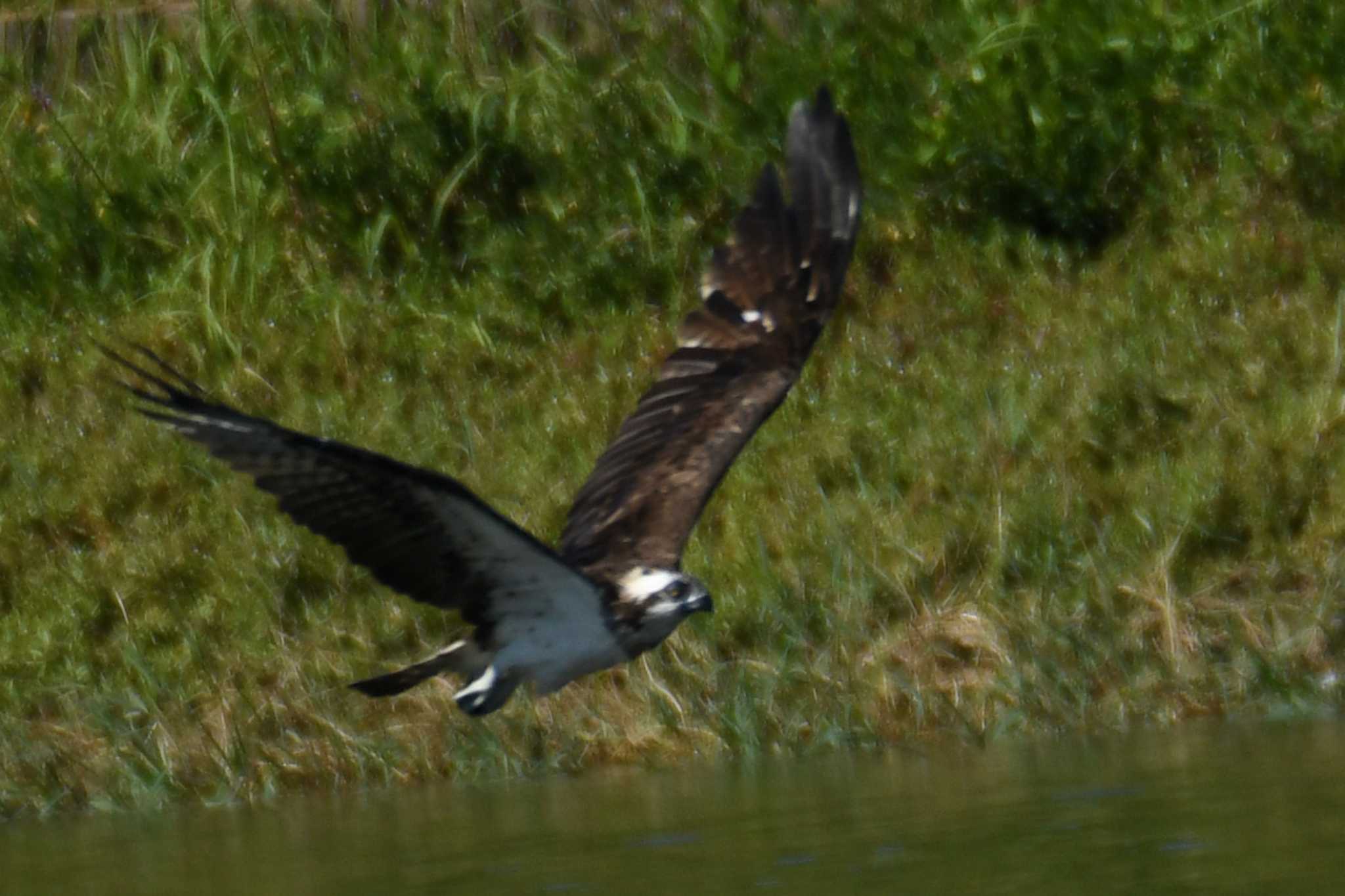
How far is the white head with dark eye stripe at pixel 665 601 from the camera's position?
21.4 feet

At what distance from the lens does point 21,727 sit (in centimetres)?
826

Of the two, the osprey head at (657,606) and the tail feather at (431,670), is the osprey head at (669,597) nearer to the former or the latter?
the osprey head at (657,606)

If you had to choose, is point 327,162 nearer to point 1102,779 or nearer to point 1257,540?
point 1257,540

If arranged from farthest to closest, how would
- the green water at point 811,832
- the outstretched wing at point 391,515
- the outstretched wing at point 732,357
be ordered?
1. the outstretched wing at point 732,357
2. the outstretched wing at point 391,515
3. the green water at point 811,832

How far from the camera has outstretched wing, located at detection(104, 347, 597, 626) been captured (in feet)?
17.9

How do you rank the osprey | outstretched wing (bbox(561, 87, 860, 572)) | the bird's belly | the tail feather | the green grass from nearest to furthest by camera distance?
the osprey → the tail feather → the bird's belly → outstretched wing (bbox(561, 87, 860, 572)) → the green grass

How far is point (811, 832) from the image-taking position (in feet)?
19.9

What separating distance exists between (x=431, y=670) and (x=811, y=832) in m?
1.15

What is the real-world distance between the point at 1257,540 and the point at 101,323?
5.24m

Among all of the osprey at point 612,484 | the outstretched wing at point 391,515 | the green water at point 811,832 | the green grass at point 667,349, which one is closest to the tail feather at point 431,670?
the osprey at point 612,484

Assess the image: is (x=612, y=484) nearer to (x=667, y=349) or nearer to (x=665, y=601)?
(x=665, y=601)

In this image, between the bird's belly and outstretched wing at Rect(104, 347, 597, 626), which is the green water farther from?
outstretched wing at Rect(104, 347, 597, 626)

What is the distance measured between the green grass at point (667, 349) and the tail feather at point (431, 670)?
3.81ft

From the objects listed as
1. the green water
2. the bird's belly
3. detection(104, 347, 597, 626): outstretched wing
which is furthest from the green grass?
detection(104, 347, 597, 626): outstretched wing
